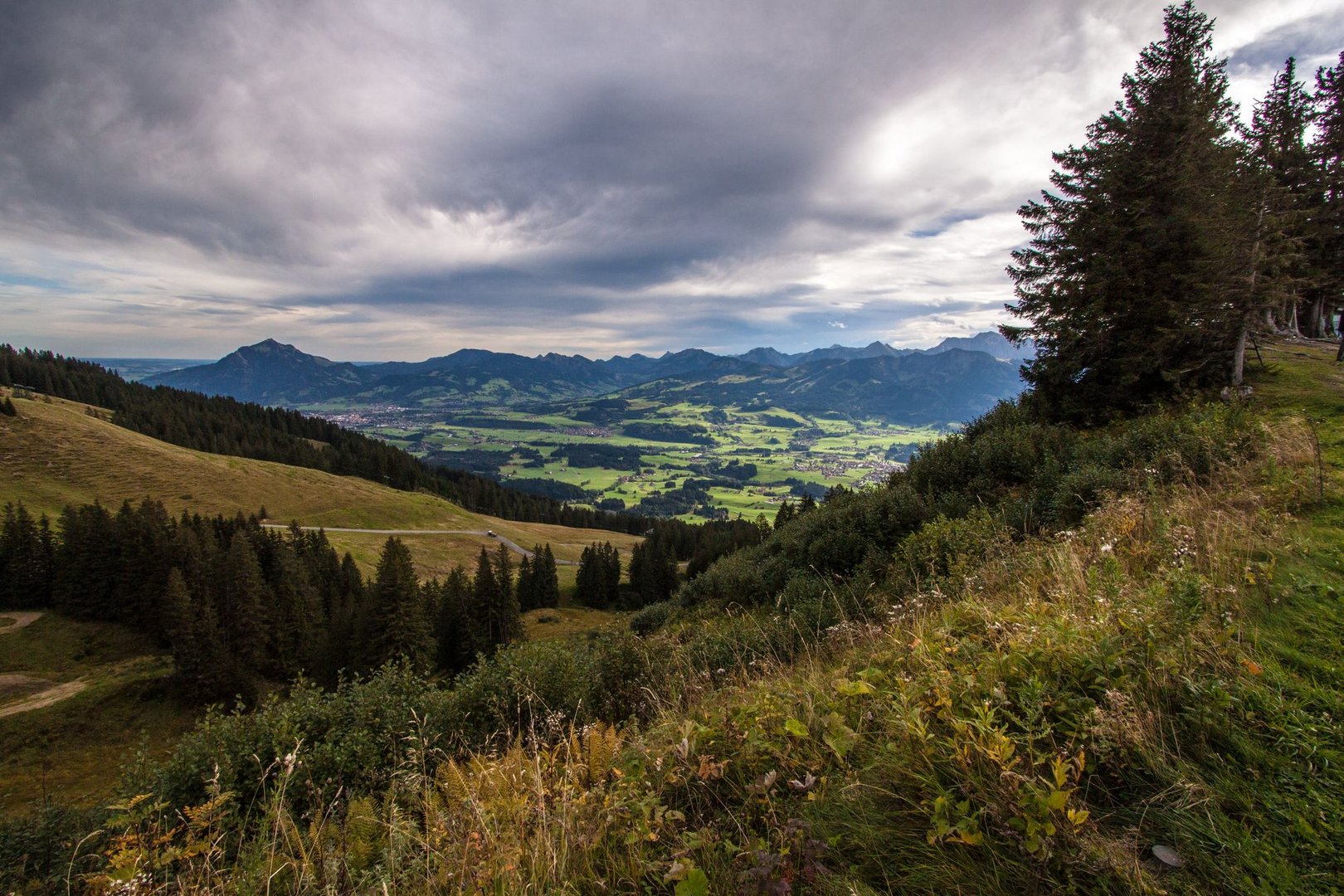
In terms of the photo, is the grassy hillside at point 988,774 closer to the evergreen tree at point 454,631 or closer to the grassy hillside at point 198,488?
the evergreen tree at point 454,631

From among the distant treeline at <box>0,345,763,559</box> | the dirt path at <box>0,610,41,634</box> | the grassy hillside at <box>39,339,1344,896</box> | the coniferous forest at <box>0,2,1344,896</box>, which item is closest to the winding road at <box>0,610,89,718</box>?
the dirt path at <box>0,610,41,634</box>

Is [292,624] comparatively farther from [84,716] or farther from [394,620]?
[394,620]

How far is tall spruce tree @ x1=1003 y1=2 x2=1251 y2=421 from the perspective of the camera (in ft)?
57.9

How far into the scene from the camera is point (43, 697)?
4181 centimetres

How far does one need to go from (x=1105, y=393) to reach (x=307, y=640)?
6591cm

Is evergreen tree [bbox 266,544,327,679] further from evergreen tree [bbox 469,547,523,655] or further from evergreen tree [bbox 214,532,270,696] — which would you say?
evergreen tree [bbox 469,547,523,655]

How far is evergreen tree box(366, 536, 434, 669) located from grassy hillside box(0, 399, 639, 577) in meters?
32.3

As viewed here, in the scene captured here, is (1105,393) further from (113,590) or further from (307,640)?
(113,590)

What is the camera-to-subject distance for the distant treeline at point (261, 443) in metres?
129

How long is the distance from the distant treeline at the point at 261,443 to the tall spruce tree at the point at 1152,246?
360 ft

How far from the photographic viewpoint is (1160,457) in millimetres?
11164

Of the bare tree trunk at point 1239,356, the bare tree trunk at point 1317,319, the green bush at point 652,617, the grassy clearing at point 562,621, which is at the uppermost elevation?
the bare tree trunk at point 1317,319

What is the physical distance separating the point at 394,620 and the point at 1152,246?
54.2m

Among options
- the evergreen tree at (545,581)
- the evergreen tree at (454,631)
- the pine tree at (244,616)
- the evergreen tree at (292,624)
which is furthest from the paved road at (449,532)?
the pine tree at (244,616)
